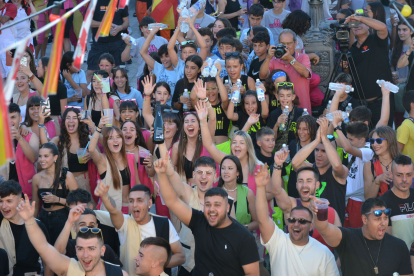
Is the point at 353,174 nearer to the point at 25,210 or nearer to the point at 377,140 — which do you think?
the point at 377,140

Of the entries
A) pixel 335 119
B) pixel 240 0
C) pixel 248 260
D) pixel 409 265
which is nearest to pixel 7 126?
pixel 248 260

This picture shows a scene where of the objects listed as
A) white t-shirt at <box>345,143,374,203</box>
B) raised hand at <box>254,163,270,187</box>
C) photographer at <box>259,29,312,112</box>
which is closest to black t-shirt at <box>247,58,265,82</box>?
photographer at <box>259,29,312,112</box>

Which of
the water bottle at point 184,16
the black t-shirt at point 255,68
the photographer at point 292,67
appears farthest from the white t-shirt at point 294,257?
the water bottle at point 184,16

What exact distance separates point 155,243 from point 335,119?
8.11 feet

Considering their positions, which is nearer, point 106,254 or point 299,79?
point 106,254

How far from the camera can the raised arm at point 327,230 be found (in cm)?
422

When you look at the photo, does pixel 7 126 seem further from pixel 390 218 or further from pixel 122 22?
pixel 122 22

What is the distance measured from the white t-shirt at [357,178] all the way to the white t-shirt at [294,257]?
4.83 ft

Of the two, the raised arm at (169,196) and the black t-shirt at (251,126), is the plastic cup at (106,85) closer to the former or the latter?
the black t-shirt at (251,126)

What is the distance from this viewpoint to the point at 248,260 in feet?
14.3

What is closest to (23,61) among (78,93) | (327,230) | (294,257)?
(78,93)

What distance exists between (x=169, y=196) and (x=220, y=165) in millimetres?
1220

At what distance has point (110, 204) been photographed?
479 cm

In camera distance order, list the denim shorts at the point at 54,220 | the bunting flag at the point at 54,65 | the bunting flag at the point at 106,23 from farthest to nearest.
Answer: the denim shorts at the point at 54,220, the bunting flag at the point at 106,23, the bunting flag at the point at 54,65
